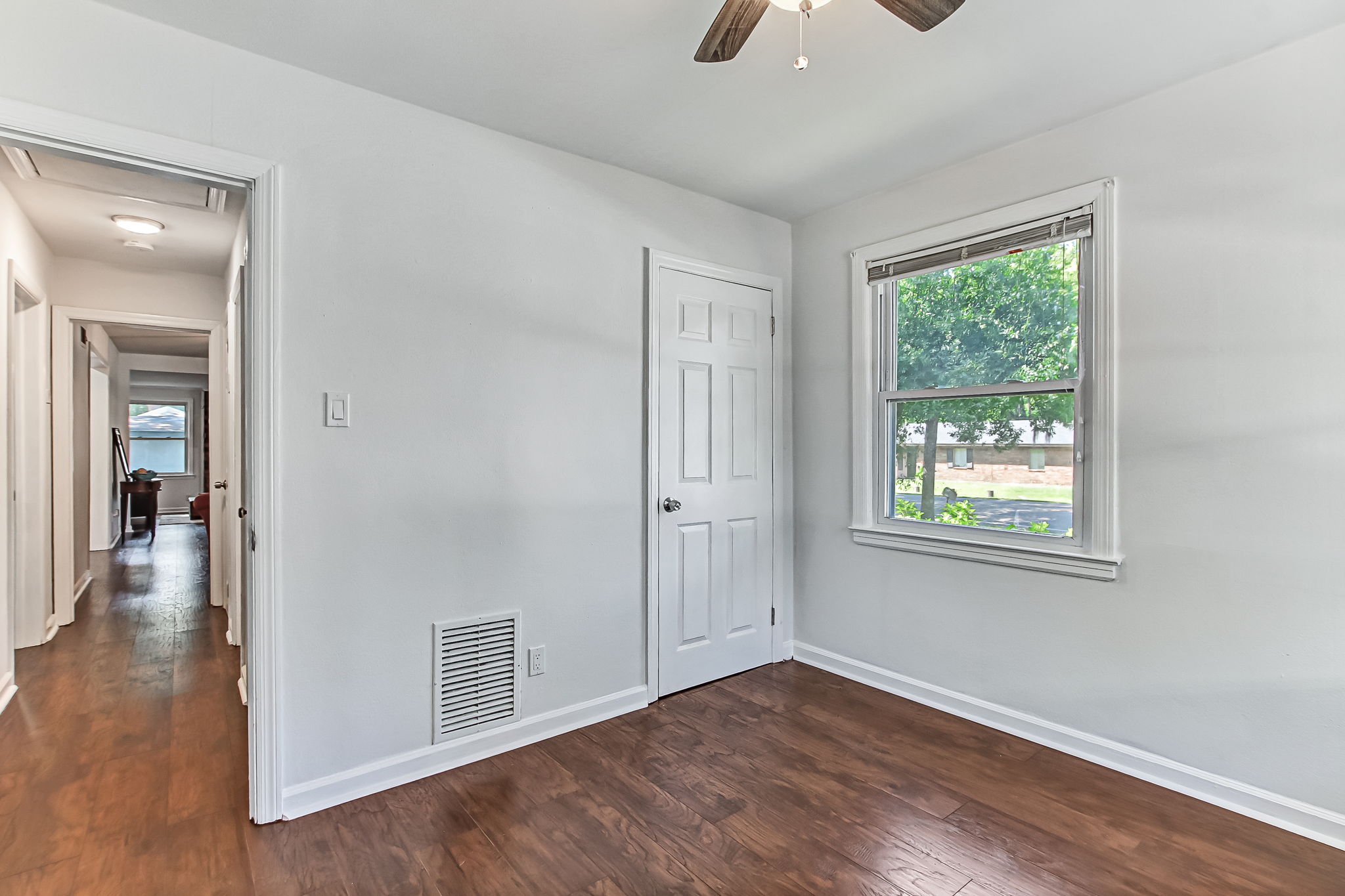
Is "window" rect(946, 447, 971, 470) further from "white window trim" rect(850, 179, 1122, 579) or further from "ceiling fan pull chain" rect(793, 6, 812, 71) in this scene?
"ceiling fan pull chain" rect(793, 6, 812, 71)

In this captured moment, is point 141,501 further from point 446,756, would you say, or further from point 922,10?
point 922,10

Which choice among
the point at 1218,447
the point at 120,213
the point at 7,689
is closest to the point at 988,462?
the point at 1218,447

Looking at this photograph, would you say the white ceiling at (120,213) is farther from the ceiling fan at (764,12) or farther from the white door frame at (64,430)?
the ceiling fan at (764,12)

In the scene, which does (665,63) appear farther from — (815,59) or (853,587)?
(853,587)

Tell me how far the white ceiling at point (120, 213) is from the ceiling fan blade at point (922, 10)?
250 centimetres

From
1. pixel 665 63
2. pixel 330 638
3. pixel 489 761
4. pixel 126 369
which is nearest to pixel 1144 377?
pixel 665 63

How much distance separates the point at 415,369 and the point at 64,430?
3552 millimetres

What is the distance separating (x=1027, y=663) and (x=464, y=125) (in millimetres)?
3083

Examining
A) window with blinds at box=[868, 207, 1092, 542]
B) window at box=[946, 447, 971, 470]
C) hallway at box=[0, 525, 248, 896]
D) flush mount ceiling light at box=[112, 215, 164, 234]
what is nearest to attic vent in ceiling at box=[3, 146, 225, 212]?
flush mount ceiling light at box=[112, 215, 164, 234]

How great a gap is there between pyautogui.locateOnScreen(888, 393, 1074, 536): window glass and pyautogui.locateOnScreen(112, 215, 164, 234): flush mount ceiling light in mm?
3909

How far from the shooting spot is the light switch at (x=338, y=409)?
2225 millimetres

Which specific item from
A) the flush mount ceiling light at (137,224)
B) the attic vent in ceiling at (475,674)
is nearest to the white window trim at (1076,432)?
the attic vent in ceiling at (475,674)

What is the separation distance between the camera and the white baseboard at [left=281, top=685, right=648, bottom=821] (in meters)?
2.16

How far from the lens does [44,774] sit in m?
2.37
